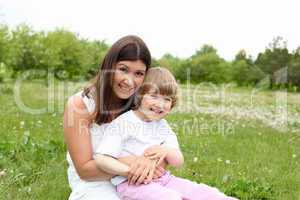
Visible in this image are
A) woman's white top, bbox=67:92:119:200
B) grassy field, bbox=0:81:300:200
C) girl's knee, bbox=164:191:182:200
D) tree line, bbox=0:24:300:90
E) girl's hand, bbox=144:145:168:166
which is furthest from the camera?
tree line, bbox=0:24:300:90

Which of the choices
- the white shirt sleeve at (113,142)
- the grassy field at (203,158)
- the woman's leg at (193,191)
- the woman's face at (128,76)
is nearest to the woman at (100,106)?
the woman's face at (128,76)

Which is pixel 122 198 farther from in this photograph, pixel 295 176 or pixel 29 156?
pixel 295 176

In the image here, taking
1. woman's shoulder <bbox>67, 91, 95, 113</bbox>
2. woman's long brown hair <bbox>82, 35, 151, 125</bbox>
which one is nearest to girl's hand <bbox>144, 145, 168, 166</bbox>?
woman's long brown hair <bbox>82, 35, 151, 125</bbox>

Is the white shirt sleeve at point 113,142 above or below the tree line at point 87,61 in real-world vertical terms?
below

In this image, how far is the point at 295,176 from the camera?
6223 millimetres

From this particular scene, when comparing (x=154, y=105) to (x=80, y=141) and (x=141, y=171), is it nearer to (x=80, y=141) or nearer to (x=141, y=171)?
(x=141, y=171)

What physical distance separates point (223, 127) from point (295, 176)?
445 cm

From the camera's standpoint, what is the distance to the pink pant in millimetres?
3467

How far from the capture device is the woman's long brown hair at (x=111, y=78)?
3898 mm

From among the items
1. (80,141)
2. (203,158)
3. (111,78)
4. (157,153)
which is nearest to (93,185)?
(80,141)

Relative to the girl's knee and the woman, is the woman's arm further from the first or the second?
the girl's knee

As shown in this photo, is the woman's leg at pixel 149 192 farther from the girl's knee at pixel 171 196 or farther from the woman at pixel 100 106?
the woman at pixel 100 106

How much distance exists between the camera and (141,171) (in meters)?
3.53

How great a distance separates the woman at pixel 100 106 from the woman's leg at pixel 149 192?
165mm
